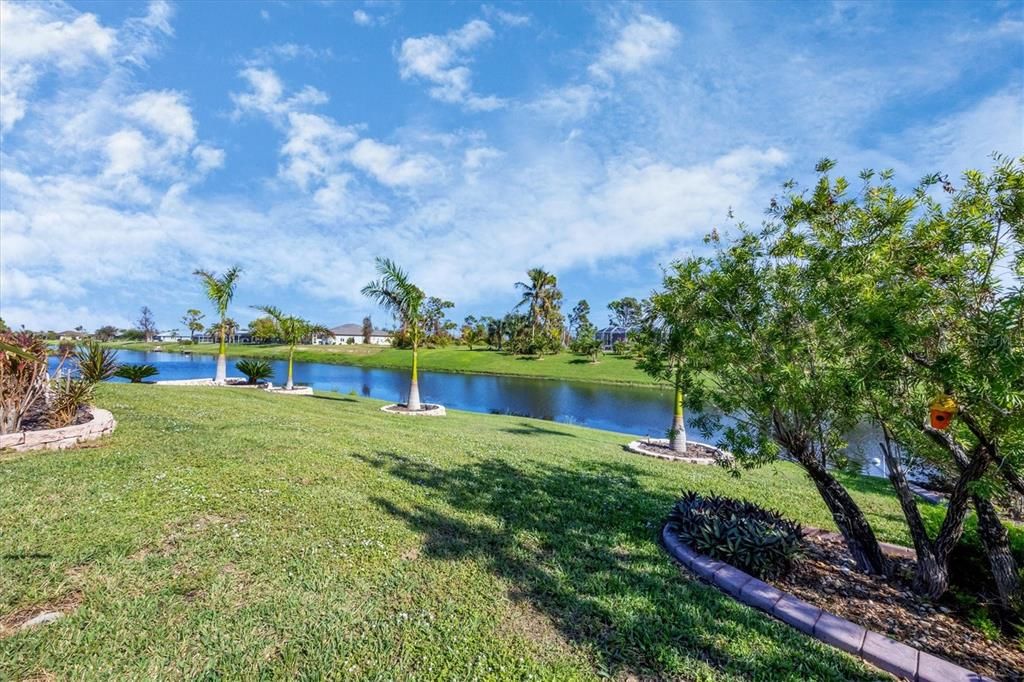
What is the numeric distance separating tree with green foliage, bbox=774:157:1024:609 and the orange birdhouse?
45 millimetres

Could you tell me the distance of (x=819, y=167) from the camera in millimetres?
4629

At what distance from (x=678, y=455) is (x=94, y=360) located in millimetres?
13171

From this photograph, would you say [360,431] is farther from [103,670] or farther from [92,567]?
[103,670]

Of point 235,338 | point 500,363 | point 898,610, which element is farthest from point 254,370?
point 235,338

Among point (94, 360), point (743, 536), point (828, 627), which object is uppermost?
point (94, 360)

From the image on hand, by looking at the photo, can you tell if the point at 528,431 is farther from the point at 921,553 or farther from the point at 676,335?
the point at 921,553

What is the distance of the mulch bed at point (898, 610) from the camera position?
312 centimetres

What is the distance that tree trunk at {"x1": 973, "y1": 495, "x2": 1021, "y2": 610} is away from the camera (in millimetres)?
3600

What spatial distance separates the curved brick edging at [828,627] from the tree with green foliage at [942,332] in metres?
1.20

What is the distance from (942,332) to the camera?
304 cm

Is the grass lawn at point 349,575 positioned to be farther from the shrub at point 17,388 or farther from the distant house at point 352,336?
the distant house at point 352,336

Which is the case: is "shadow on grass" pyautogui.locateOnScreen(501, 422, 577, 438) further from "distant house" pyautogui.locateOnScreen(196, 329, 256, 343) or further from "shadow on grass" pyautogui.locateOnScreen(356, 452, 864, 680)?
"distant house" pyautogui.locateOnScreen(196, 329, 256, 343)

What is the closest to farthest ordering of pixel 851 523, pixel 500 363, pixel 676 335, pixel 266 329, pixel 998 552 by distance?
pixel 998 552 < pixel 851 523 < pixel 676 335 < pixel 266 329 < pixel 500 363

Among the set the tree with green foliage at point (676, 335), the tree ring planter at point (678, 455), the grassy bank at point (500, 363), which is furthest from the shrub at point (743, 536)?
the grassy bank at point (500, 363)
